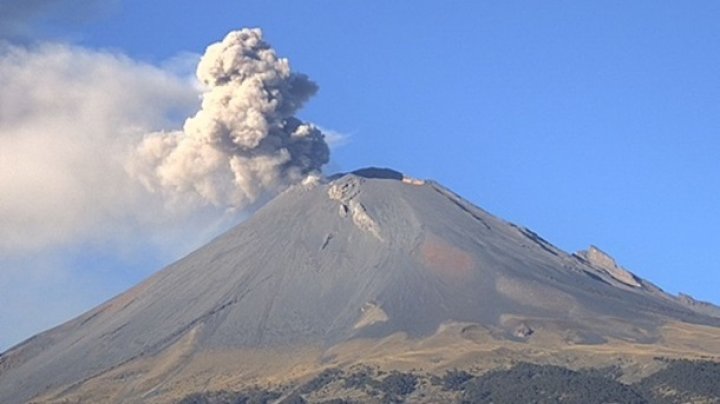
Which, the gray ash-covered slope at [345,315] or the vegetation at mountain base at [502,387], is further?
the gray ash-covered slope at [345,315]

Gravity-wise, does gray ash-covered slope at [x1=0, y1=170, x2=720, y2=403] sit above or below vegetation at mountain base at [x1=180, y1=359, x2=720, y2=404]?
above

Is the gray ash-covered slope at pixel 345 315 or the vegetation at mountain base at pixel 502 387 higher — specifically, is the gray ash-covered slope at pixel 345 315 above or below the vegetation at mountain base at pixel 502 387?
above

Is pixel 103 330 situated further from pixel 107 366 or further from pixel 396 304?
pixel 396 304

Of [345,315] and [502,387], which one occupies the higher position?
[345,315]

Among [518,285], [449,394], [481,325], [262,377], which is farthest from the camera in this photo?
[518,285]

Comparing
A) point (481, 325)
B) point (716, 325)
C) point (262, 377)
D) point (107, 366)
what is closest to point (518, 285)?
point (481, 325)

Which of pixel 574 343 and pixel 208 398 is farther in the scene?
pixel 574 343

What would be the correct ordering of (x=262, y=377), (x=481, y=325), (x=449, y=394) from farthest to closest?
(x=481, y=325)
(x=262, y=377)
(x=449, y=394)

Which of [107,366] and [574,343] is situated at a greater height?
[107,366]

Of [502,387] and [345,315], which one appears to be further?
[345,315]

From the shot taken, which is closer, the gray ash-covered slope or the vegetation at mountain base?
the vegetation at mountain base
